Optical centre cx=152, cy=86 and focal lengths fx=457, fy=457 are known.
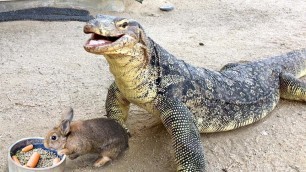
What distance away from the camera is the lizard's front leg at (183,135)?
4.24 metres

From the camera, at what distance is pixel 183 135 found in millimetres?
4309

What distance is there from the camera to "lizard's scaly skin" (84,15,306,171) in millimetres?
3854

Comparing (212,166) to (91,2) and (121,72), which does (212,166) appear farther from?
(91,2)

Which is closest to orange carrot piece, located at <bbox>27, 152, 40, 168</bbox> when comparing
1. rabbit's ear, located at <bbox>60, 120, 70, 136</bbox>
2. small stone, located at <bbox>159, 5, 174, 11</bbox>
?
rabbit's ear, located at <bbox>60, 120, 70, 136</bbox>

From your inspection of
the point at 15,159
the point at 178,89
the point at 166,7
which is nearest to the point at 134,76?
the point at 178,89

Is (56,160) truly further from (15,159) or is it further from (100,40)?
(100,40)

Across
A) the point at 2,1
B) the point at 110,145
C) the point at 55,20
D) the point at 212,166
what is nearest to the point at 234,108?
the point at 212,166

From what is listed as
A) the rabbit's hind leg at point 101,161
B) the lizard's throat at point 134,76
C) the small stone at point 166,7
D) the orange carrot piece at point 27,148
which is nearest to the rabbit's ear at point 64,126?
the orange carrot piece at point 27,148

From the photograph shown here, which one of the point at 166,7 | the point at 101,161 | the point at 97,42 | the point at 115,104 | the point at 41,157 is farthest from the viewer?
the point at 166,7

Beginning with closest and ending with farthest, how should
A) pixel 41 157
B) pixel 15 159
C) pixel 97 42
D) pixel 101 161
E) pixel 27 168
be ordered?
pixel 97 42, pixel 27 168, pixel 15 159, pixel 41 157, pixel 101 161

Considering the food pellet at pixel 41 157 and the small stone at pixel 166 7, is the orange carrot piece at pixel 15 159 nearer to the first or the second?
the food pellet at pixel 41 157

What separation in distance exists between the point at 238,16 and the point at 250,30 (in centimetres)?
102

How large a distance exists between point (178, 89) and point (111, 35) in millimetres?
1121

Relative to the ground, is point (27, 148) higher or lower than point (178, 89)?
lower
